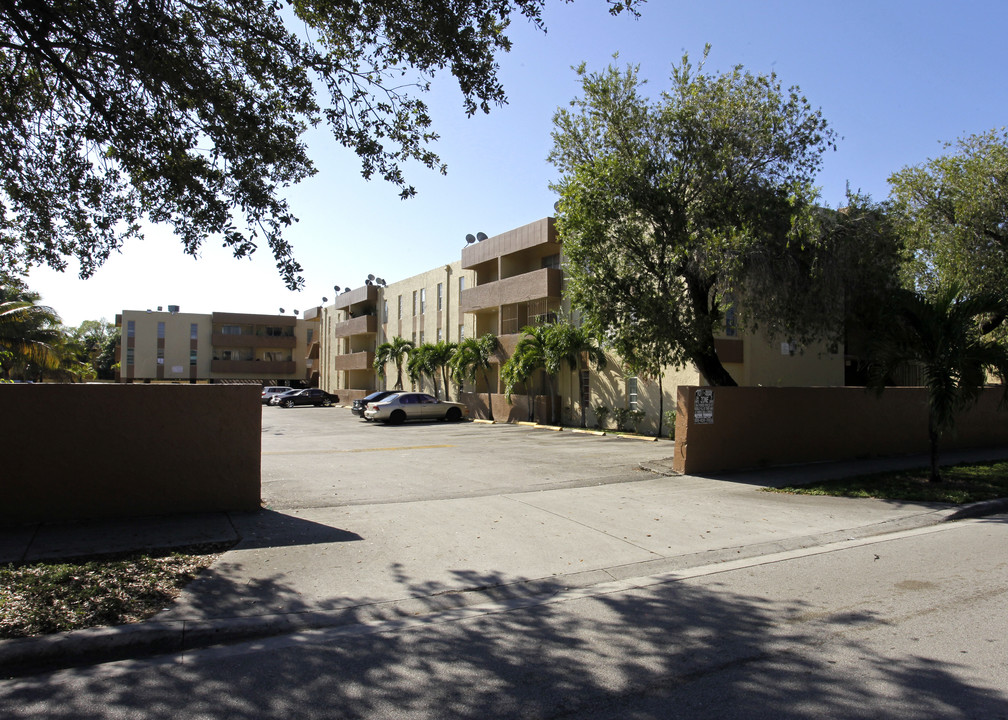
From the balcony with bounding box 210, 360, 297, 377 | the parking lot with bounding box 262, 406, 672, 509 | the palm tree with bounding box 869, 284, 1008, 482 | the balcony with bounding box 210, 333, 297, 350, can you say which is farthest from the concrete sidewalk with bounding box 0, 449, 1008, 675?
A: the balcony with bounding box 210, 333, 297, 350

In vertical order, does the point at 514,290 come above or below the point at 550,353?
above

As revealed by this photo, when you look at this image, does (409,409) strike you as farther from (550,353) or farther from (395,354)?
(395,354)

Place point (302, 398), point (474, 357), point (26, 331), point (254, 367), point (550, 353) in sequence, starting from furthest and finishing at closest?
point (254, 367)
point (302, 398)
point (474, 357)
point (26, 331)
point (550, 353)

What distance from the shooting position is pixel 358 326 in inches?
1992

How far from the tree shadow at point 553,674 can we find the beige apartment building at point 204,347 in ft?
198

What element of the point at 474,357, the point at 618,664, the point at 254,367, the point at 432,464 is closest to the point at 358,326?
the point at 254,367

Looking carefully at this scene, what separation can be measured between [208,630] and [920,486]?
12.0 m

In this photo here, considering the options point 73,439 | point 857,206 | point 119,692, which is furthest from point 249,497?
point 857,206

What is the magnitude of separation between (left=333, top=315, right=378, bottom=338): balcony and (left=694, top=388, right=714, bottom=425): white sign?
38.0m

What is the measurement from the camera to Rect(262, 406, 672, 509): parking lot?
1141 cm

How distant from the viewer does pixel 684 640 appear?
511cm

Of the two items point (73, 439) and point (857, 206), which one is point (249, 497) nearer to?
point (73, 439)

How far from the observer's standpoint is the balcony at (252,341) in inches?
2516

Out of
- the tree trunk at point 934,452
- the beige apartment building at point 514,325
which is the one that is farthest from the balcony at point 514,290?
the tree trunk at point 934,452
